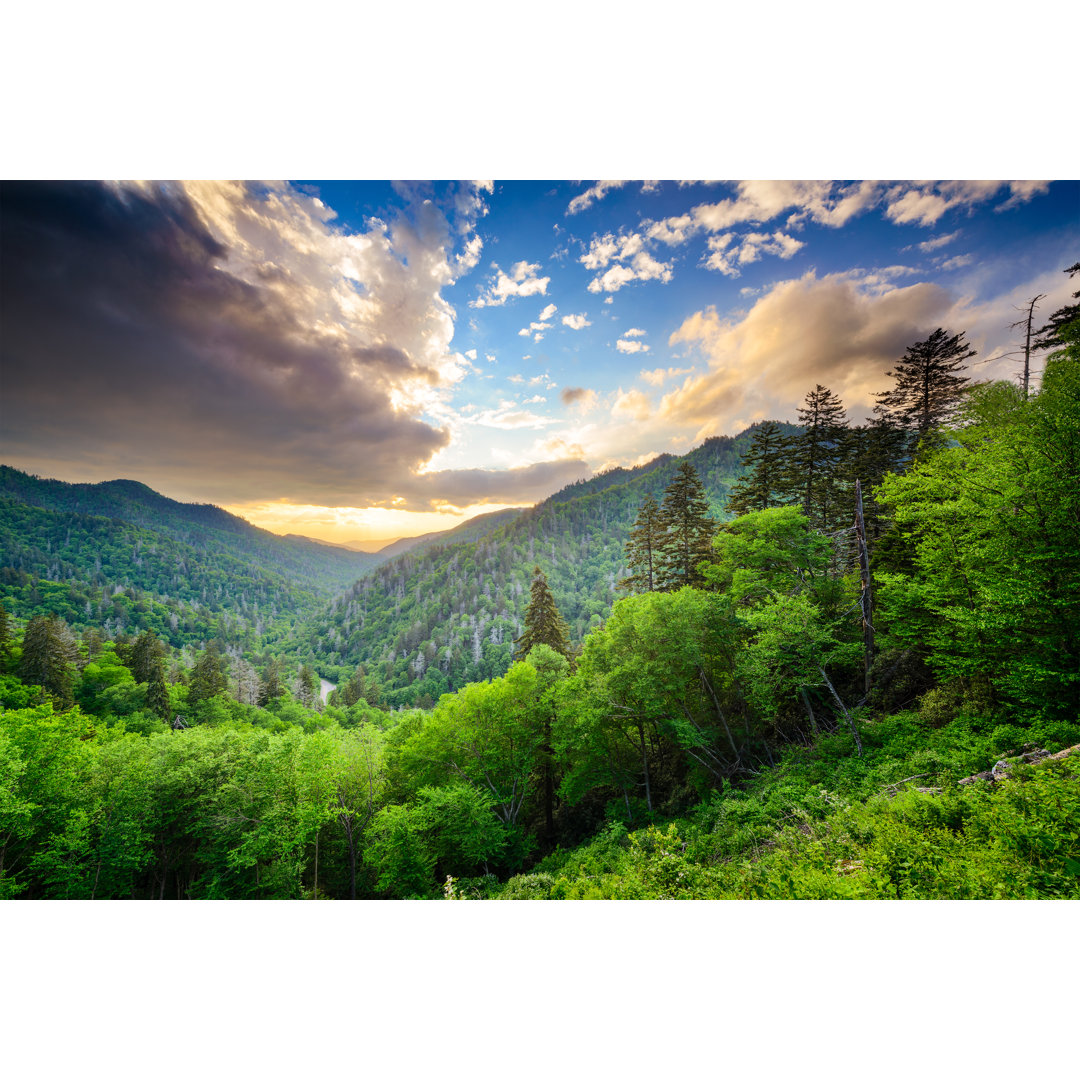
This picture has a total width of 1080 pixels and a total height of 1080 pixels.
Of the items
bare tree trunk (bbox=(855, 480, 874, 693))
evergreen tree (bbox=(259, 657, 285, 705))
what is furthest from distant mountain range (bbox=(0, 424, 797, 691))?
bare tree trunk (bbox=(855, 480, 874, 693))

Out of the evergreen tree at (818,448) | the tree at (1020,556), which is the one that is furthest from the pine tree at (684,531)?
the tree at (1020,556)

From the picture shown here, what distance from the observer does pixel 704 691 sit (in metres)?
12.2

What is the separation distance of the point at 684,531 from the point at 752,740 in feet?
27.2

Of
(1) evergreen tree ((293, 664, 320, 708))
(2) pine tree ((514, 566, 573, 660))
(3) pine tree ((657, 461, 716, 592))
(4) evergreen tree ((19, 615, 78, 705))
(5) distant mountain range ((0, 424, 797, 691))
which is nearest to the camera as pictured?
(3) pine tree ((657, 461, 716, 592))

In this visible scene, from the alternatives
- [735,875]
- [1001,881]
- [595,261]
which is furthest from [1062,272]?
[735,875]

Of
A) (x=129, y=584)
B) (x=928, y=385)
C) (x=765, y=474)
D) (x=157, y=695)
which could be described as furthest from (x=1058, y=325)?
(x=129, y=584)

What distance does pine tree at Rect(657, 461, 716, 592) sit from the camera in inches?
640

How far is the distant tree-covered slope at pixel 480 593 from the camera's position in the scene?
268 feet

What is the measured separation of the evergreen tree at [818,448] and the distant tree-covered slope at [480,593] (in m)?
65.6

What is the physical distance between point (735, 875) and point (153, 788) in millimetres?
15552

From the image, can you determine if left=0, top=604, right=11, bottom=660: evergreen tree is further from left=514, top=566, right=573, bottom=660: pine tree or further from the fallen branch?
the fallen branch

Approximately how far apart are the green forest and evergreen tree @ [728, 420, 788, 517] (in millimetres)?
89

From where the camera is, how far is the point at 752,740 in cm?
1142
